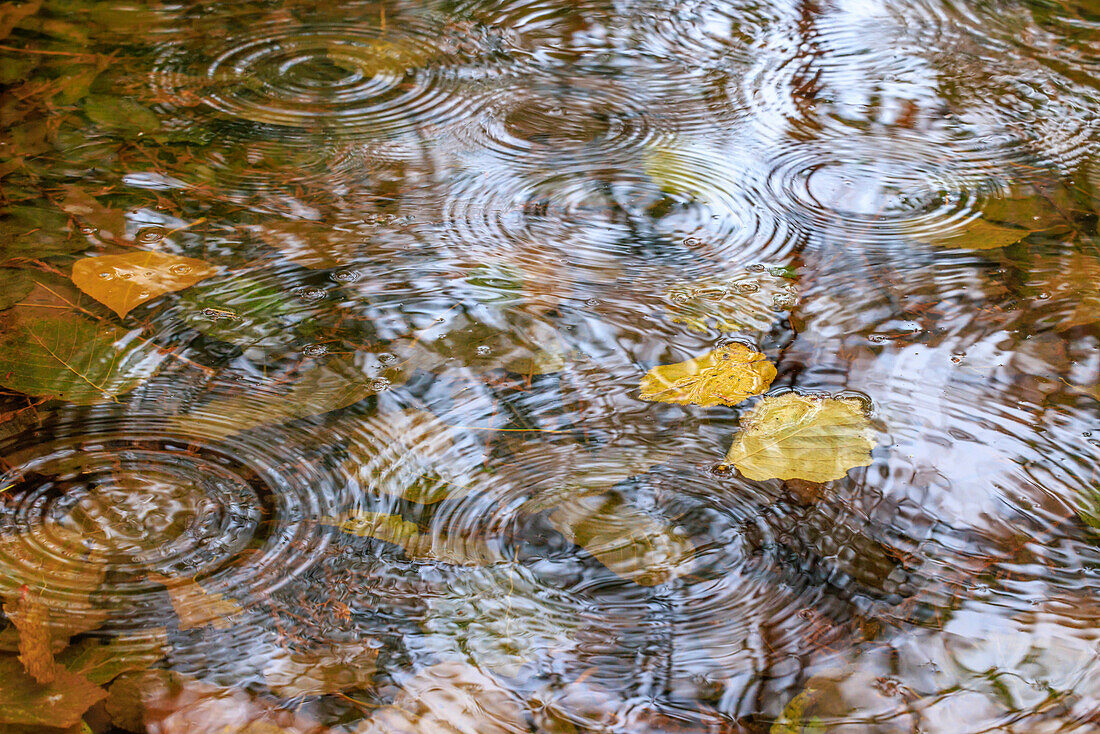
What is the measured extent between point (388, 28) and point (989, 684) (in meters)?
2.10

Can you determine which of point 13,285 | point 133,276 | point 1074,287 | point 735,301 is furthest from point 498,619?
point 1074,287

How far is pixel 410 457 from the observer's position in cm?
125

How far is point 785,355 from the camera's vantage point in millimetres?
1406

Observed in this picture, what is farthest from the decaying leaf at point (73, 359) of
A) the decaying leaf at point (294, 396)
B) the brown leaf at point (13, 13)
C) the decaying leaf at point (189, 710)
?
the brown leaf at point (13, 13)

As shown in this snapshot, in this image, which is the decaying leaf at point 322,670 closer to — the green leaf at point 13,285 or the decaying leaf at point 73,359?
the decaying leaf at point 73,359

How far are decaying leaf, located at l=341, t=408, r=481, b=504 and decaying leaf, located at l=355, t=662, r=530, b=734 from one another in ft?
0.84

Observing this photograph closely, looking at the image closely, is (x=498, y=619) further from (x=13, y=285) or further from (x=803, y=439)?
(x=13, y=285)

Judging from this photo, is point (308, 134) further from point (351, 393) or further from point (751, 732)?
point (751, 732)

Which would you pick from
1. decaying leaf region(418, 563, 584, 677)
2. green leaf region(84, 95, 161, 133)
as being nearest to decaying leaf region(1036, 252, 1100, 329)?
decaying leaf region(418, 563, 584, 677)

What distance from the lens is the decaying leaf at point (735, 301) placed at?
1470 mm

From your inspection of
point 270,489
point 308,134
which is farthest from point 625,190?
point 270,489

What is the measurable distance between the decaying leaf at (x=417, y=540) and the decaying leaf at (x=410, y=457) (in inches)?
1.9

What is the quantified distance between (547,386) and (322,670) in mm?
554

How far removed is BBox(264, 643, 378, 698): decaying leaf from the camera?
99 centimetres
